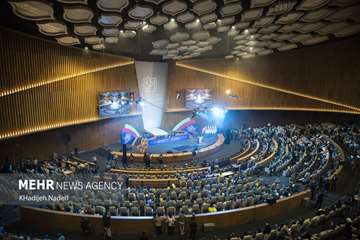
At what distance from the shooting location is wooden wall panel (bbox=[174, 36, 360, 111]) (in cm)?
2555

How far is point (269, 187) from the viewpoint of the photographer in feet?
51.6

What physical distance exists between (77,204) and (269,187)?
8.42m

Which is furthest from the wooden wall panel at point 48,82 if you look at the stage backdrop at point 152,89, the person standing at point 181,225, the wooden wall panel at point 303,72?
the person standing at point 181,225

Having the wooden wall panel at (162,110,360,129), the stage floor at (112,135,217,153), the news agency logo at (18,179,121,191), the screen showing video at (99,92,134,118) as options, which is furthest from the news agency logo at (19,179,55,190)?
the wooden wall panel at (162,110,360,129)

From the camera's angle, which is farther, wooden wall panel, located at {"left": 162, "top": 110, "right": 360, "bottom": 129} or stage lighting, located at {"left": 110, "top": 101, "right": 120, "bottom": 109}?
wooden wall panel, located at {"left": 162, "top": 110, "right": 360, "bottom": 129}

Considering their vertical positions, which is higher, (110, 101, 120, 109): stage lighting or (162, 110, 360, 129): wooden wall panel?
(110, 101, 120, 109): stage lighting

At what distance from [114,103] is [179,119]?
7.63 m

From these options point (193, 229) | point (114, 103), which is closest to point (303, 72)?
point (114, 103)

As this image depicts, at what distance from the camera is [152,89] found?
29.2m

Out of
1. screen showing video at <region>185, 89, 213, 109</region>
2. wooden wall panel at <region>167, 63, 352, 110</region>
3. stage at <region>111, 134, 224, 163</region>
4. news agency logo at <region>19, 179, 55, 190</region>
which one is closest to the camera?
news agency logo at <region>19, 179, 55, 190</region>

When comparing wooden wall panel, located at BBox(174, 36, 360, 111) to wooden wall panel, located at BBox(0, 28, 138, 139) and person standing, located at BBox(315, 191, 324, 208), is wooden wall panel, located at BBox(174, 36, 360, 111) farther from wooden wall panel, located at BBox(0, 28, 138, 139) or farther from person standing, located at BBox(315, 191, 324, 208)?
person standing, located at BBox(315, 191, 324, 208)

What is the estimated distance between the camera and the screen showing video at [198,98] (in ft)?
99.3

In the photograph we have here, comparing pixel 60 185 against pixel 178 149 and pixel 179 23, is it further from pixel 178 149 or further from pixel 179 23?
pixel 178 149

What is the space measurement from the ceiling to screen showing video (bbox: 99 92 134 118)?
3.12 metres
